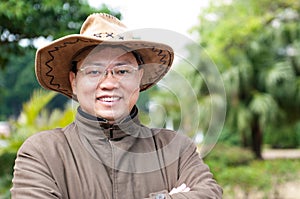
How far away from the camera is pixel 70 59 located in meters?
1.86

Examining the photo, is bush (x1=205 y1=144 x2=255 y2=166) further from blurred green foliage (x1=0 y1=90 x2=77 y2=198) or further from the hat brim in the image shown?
the hat brim

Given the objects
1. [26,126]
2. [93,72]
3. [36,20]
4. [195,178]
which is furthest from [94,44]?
[26,126]

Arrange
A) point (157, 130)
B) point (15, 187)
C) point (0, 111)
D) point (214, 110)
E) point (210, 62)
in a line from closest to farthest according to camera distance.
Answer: point (15, 187) → point (157, 130) → point (210, 62) → point (214, 110) → point (0, 111)

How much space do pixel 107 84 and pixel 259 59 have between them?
1206 centimetres

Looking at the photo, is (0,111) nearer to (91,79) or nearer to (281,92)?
(281,92)

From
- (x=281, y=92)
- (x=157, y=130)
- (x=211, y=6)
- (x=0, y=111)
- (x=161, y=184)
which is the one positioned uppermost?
(x=211, y=6)

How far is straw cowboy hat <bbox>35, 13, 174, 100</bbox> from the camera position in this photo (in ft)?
Result: 5.80

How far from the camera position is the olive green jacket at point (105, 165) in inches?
67.3

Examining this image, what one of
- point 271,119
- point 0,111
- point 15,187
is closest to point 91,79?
point 15,187

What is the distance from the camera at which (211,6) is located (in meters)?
13.5

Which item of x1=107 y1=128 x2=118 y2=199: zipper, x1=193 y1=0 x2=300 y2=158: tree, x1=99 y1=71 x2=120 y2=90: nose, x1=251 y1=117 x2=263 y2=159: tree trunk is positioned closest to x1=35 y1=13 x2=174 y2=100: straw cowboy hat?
x1=99 y1=71 x2=120 y2=90: nose

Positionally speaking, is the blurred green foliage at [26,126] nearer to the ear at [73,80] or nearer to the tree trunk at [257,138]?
the ear at [73,80]

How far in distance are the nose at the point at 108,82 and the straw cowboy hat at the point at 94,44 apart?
0.12 m

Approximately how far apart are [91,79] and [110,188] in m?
0.38
